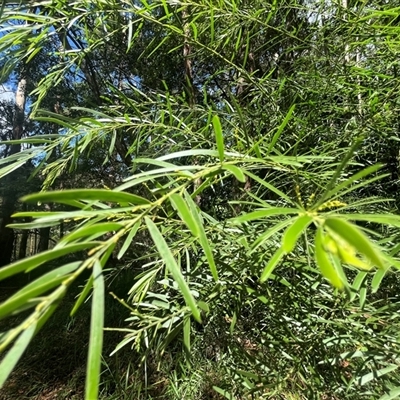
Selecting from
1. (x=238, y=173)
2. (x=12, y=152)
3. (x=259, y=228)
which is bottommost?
(x=259, y=228)

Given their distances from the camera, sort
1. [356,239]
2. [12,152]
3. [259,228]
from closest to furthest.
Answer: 1. [356,239]
2. [259,228]
3. [12,152]

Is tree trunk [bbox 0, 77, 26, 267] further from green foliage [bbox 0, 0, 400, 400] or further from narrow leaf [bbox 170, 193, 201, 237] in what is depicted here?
narrow leaf [bbox 170, 193, 201, 237]

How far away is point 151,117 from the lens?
2.67ft

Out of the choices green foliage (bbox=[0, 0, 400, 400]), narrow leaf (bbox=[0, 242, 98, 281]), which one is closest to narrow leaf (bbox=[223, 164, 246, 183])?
green foliage (bbox=[0, 0, 400, 400])

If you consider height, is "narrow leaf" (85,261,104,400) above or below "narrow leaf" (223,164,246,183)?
below

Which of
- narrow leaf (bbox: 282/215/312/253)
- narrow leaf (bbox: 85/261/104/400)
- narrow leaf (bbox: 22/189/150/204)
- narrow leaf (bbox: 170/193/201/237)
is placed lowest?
narrow leaf (bbox: 85/261/104/400)

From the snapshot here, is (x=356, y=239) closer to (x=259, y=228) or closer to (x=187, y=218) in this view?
(x=187, y=218)

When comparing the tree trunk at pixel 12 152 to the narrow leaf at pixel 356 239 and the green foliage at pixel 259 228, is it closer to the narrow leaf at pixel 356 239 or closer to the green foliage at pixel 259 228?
the green foliage at pixel 259 228

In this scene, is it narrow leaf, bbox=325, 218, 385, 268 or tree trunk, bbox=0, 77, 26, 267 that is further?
tree trunk, bbox=0, 77, 26, 267

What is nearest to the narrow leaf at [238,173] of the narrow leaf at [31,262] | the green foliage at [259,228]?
the green foliage at [259,228]

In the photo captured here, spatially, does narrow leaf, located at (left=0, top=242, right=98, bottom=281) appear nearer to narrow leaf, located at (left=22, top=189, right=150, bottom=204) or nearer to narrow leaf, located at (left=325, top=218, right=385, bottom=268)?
narrow leaf, located at (left=22, top=189, right=150, bottom=204)

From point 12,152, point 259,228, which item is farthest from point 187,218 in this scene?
point 12,152

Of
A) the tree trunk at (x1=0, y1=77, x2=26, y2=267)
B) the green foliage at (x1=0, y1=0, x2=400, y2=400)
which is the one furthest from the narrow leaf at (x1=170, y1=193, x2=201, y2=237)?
the tree trunk at (x1=0, y1=77, x2=26, y2=267)

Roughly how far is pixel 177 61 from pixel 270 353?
53.6 inches
